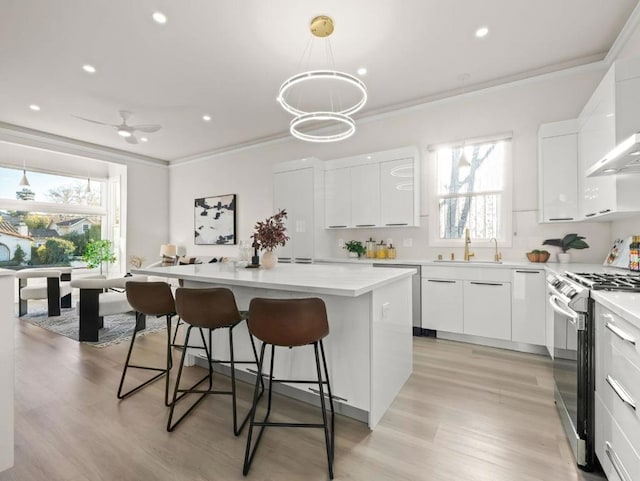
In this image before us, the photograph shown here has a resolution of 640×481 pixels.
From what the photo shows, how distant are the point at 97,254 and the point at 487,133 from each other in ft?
24.9

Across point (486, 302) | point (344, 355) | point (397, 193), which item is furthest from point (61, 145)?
point (486, 302)

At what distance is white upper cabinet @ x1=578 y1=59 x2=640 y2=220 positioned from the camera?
7.31ft

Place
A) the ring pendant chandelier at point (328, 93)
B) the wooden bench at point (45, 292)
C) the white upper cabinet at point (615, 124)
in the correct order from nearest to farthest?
the white upper cabinet at point (615, 124) → the ring pendant chandelier at point (328, 93) → the wooden bench at point (45, 292)

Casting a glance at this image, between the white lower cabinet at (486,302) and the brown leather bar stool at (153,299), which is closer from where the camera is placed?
the brown leather bar stool at (153,299)

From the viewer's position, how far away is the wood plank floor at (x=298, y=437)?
5.29 ft

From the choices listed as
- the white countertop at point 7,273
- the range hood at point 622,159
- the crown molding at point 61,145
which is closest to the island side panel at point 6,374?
the white countertop at point 7,273

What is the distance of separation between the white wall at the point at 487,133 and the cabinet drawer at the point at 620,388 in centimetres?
250

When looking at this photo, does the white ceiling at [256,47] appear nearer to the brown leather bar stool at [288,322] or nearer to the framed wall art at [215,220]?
the framed wall art at [215,220]

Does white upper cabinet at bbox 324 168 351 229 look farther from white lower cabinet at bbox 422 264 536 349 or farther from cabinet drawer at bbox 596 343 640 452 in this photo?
cabinet drawer at bbox 596 343 640 452

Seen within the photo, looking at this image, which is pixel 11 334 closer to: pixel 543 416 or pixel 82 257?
pixel 543 416

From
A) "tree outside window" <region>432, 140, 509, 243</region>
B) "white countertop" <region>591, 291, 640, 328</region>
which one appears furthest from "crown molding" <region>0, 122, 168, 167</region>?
"white countertop" <region>591, 291, 640, 328</region>

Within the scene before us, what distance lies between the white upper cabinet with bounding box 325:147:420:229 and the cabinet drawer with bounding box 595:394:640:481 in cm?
291

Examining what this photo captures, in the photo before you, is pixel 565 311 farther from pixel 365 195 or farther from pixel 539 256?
pixel 365 195

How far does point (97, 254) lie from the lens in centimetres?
664
